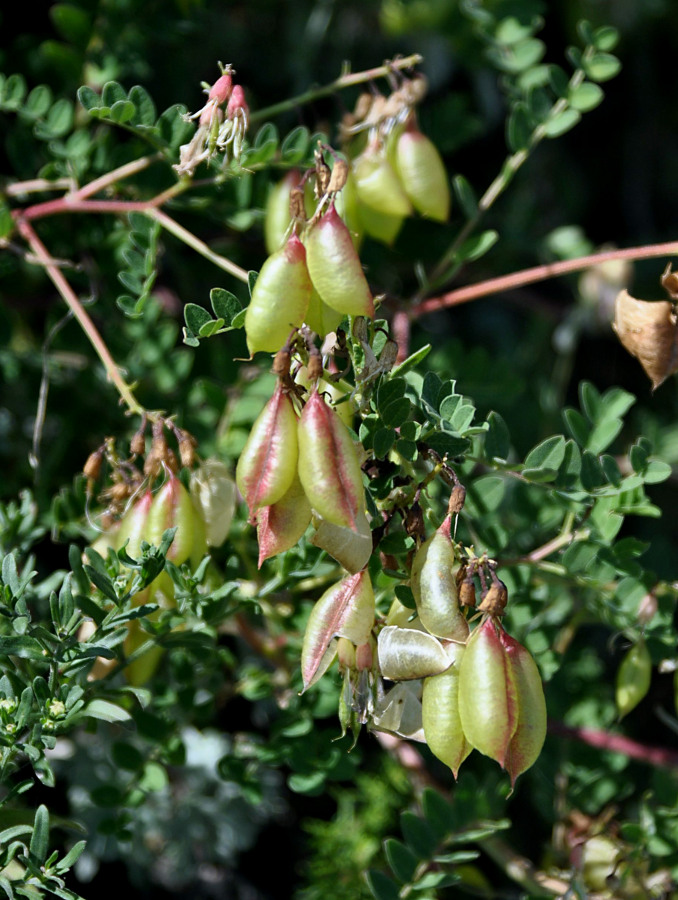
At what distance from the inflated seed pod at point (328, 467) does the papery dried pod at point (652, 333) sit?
0.37m

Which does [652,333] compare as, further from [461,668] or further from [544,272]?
[461,668]

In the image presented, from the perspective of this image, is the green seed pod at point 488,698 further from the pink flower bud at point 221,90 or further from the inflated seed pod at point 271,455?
the pink flower bud at point 221,90

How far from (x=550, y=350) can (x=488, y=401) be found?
1.67ft

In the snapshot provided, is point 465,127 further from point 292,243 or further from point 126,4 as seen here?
point 292,243

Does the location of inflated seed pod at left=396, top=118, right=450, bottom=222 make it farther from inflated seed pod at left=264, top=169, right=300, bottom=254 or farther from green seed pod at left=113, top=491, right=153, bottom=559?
green seed pod at left=113, top=491, right=153, bottom=559

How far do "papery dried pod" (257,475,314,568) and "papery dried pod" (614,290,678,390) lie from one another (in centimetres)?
38

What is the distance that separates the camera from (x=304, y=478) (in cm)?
69

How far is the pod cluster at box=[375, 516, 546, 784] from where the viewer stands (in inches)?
26.8

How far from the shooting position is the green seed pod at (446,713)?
713 mm

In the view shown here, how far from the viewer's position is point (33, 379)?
4.17 ft

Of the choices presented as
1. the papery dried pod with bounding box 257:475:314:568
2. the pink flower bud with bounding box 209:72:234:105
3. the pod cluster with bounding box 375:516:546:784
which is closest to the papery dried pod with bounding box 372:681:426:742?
the pod cluster with bounding box 375:516:546:784

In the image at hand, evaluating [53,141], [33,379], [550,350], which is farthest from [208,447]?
[550,350]

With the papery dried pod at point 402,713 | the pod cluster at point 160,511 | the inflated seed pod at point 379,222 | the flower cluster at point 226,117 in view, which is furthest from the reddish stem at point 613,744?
the flower cluster at point 226,117

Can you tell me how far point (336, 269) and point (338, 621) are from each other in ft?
0.89
